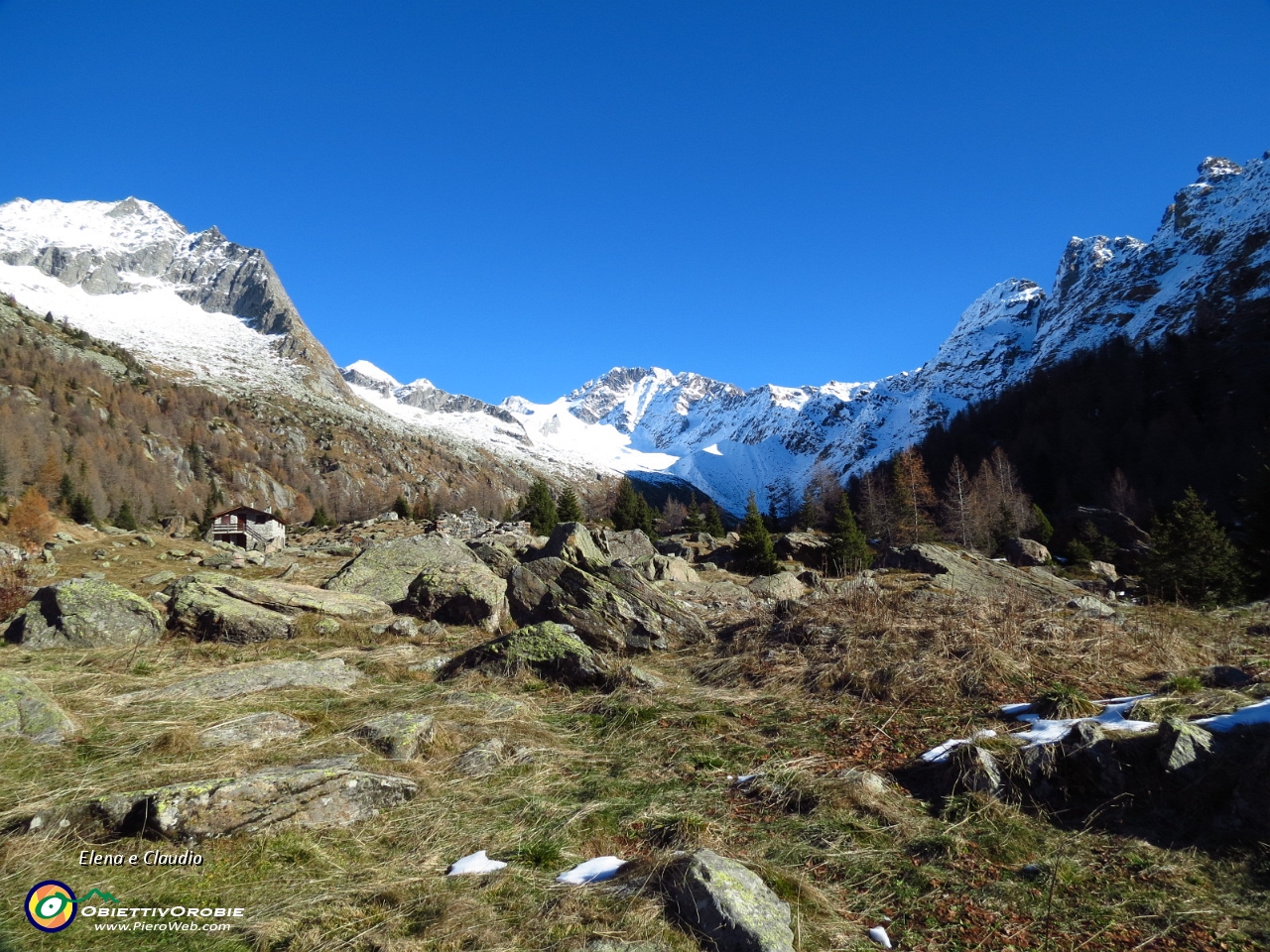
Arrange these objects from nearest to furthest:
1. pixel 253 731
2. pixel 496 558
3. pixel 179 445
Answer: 1. pixel 253 731
2. pixel 496 558
3. pixel 179 445

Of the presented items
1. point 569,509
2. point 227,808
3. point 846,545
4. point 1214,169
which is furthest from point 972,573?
point 1214,169

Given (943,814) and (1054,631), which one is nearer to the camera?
(943,814)

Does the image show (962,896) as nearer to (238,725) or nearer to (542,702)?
(542,702)

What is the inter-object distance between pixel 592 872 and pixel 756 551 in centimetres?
2659

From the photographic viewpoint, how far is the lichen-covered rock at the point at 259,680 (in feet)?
23.9

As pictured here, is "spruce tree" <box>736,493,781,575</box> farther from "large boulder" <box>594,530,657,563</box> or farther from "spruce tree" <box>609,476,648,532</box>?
"spruce tree" <box>609,476,648,532</box>

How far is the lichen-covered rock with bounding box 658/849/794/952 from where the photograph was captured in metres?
3.31

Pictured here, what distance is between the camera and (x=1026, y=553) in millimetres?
30484

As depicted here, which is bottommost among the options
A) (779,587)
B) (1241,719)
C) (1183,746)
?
(779,587)

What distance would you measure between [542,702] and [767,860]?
466cm

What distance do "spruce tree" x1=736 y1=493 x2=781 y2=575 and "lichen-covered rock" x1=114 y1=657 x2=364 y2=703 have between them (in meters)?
23.2

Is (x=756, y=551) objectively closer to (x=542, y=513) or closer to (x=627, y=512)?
(x=542, y=513)

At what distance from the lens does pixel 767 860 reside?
169 inches

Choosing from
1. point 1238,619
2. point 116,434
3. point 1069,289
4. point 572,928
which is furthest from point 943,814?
point 1069,289
